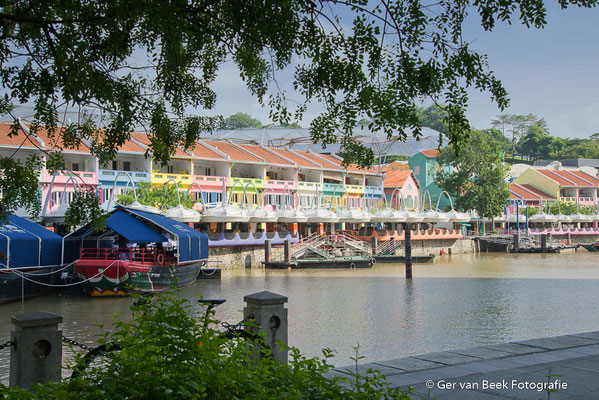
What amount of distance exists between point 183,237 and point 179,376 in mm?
27211

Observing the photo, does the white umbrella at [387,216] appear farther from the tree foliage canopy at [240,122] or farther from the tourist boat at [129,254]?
the tree foliage canopy at [240,122]

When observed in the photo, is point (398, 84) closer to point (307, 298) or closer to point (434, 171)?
point (307, 298)

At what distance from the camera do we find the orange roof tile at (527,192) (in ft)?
298

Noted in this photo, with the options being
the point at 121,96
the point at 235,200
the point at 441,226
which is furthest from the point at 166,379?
the point at 441,226

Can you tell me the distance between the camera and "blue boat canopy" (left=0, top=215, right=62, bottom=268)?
85.9 feet

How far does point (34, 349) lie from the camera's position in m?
8.00

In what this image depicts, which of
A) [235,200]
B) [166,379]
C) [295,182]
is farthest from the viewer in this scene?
[295,182]

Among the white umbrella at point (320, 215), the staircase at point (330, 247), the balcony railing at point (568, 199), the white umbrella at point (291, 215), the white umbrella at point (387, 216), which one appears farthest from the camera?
the balcony railing at point (568, 199)

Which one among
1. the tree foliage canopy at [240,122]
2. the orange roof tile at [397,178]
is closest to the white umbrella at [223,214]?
the orange roof tile at [397,178]

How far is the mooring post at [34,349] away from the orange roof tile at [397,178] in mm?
68631

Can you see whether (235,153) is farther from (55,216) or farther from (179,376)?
(179,376)

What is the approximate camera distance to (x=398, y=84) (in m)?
8.82

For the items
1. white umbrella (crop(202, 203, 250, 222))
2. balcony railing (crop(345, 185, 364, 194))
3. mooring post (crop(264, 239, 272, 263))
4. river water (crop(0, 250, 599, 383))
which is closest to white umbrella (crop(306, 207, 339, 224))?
mooring post (crop(264, 239, 272, 263))

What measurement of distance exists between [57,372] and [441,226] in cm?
7267
